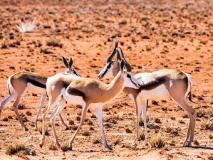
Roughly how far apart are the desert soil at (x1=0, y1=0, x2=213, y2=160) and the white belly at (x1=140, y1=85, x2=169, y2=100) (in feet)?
3.27

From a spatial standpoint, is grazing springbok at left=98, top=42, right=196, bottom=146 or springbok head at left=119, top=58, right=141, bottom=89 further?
grazing springbok at left=98, top=42, right=196, bottom=146

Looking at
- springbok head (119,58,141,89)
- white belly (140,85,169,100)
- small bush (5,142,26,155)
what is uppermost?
springbok head (119,58,141,89)

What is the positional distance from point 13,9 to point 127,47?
28.5m

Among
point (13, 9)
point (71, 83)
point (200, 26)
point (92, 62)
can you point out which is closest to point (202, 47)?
point (92, 62)

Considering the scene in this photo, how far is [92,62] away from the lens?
2403cm

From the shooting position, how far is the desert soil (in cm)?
1082

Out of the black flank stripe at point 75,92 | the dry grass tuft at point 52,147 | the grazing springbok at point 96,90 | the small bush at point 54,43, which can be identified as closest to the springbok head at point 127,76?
the grazing springbok at point 96,90

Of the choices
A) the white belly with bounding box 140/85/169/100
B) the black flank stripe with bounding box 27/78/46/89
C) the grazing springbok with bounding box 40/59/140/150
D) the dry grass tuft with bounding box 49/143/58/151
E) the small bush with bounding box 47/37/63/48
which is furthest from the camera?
the small bush with bounding box 47/37/63/48

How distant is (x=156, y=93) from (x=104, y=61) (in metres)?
13.1

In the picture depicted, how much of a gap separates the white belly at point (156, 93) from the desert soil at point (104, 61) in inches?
39.3

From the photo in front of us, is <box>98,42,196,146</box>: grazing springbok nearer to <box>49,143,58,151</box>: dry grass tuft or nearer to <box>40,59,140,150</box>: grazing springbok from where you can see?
<box>40,59,140,150</box>: grazing springbok

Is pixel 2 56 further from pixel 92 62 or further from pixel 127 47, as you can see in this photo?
pixel 127 47

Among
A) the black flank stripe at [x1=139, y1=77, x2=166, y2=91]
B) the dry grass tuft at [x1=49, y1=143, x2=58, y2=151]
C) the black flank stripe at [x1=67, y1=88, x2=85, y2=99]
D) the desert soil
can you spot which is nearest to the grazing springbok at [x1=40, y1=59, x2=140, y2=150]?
the black flank stripe at [x1=67, y1=88, x2=85, y2=99]

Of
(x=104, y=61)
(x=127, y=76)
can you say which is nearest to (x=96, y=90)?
(x=127, y=76)
